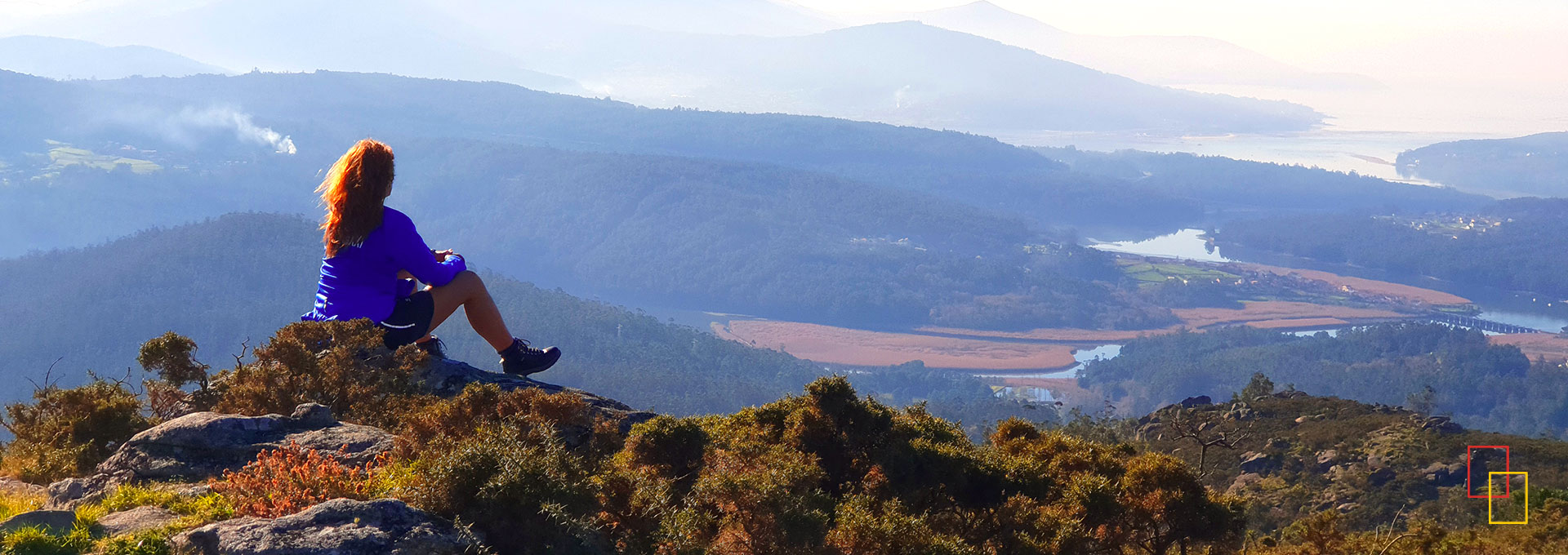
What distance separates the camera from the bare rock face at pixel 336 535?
12.3ft

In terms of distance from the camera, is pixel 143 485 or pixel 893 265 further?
pixel 893 265

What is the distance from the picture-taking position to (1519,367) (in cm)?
9969

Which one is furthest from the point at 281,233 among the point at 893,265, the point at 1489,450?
the point at 1489,450

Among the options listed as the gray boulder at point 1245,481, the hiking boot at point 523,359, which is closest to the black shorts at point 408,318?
the hiking boot at point 523,359

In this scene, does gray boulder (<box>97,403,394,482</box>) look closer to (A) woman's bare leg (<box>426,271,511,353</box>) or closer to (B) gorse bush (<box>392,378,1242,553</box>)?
(B) gorse bush (<box>392,378,1242,553</box>)

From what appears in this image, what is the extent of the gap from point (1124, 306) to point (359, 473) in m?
168

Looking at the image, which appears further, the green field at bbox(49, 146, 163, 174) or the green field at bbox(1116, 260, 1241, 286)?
the green field at bbox(49, 146, 163, 174)

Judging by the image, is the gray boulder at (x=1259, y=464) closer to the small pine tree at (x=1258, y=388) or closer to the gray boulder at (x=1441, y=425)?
the gray boulder at (x=1441, y=425)

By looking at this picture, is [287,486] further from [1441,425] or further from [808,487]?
[1441,425]

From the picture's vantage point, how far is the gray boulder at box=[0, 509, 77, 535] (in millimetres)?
4410

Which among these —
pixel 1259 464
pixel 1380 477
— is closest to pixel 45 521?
pixel 1380 477

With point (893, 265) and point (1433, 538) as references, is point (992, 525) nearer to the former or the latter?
point (1433, 538)

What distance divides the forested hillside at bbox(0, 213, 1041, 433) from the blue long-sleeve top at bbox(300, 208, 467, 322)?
71.9m

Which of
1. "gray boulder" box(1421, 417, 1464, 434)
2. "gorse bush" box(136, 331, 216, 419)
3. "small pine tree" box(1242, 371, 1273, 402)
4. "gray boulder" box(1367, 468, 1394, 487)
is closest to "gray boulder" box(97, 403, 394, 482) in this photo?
"gorse bush" box(136, 331, 216, 419)
